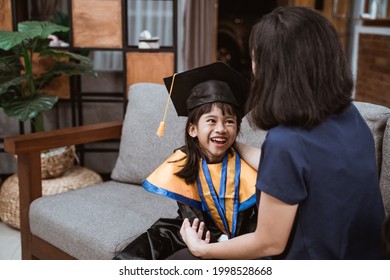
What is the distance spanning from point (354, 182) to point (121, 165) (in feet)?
4.28

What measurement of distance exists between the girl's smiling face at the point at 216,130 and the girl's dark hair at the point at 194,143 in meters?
0.01

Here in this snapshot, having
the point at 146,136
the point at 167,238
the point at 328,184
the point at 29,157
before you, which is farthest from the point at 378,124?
the point at 29,157

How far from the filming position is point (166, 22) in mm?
3564

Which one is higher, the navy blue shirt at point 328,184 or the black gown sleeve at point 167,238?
the navy blue shirt at point 328,184

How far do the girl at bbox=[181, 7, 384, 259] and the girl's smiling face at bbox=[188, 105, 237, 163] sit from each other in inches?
13.6

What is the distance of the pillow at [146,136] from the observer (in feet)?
6.67

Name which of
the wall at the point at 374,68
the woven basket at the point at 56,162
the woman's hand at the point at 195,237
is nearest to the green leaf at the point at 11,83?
the woven basket at the point at 56,162

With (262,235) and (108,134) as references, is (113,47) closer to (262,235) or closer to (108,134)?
(108,134)

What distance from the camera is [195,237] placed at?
4.25ft

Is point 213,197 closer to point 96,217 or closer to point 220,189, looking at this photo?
point 220,189

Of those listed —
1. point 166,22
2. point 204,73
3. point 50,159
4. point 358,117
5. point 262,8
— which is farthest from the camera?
point 262,8

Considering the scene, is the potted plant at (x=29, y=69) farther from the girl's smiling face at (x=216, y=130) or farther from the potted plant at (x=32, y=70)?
the girl's smiling face at (x=216, y=130)

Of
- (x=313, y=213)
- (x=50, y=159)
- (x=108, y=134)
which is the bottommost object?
(x=50, y=159)

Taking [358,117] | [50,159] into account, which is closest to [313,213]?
[358,117]
